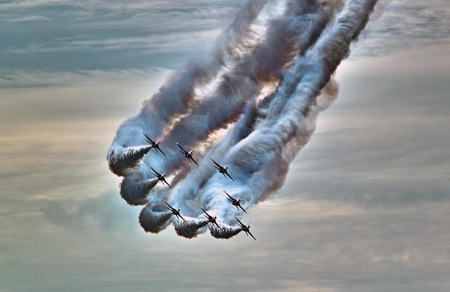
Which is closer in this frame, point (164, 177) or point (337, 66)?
point (337, 66)

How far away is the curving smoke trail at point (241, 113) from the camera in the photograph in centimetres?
12100

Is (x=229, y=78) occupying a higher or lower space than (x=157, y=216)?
higher

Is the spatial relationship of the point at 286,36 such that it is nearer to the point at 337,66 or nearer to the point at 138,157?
the point at 337,66

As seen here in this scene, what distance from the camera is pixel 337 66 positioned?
120 m

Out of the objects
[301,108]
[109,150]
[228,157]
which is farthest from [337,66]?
[109,150]

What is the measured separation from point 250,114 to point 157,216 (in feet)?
47.9

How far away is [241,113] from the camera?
127m

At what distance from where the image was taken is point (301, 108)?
122 m

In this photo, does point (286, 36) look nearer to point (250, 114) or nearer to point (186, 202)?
point (250, 114)

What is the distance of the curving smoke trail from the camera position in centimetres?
12100

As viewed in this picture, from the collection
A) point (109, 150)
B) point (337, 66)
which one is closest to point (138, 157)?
point (109, 150)

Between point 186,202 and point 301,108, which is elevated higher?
point 301,108

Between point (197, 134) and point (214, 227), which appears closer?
point (214, 227)

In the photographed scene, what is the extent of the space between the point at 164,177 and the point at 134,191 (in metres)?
3.60
